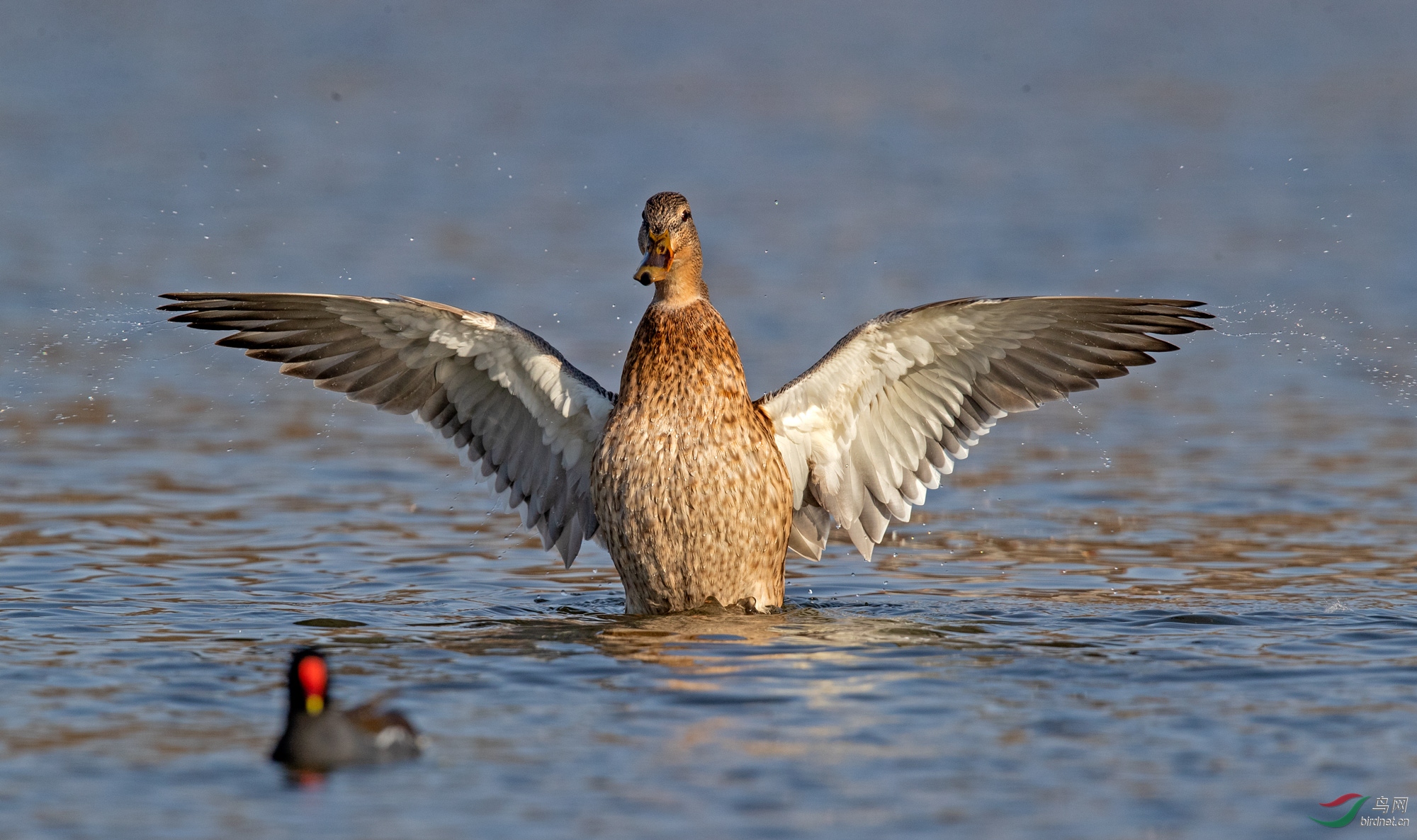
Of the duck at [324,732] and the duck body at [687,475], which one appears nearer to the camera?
the duck at [324,732]

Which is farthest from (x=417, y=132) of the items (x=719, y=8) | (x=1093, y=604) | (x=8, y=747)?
(x=8, y=747)

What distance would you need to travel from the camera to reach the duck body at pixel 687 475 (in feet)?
26.7

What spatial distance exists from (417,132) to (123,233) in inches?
233

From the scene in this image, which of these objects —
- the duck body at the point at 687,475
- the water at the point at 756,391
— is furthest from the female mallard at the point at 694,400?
the water at the point at 756,391

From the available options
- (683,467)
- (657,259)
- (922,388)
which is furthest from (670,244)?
(922,388)

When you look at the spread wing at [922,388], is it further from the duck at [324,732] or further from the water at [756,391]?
the duck at [324,732]

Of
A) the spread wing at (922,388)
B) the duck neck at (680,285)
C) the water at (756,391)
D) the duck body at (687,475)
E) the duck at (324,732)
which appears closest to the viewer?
the duck at (324,732)

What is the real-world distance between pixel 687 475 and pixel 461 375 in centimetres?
131

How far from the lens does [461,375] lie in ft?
28.8

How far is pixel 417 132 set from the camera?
2275cm

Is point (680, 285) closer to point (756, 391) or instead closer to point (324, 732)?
point (324, 732)

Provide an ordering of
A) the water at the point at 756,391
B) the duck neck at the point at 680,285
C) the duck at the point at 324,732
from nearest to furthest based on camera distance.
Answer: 1. the duck at the point at 324,732
2. the water at the point at 756,391
3. the duck neck at the point at 680,285

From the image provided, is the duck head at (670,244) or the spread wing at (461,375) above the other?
the duck head at (670,244)

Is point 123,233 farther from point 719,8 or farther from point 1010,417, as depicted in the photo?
point 719,8
